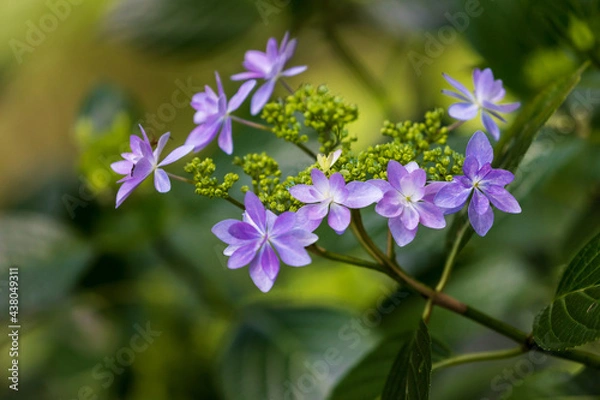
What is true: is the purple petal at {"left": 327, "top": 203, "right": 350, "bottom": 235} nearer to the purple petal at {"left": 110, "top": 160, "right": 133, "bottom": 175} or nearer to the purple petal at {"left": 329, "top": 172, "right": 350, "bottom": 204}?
the purple petal at {"left": 329, "top": 172, "right": 350, "bottom": 204}

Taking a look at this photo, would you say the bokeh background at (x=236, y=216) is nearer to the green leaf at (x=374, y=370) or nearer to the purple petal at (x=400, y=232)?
the green leaf at (x=374, y=370)

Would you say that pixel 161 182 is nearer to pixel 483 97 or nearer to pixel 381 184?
pixel 381 184

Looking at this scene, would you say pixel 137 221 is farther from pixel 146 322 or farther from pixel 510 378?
pixel 510 378

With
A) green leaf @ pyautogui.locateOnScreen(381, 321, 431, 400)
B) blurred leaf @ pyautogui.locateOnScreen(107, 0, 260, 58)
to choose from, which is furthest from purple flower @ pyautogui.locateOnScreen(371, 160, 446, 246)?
blurred leaf @ pyautogui.locateOnScreen(107, 0, 260, 58)

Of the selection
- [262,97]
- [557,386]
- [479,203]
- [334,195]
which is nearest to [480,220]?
[479,203]

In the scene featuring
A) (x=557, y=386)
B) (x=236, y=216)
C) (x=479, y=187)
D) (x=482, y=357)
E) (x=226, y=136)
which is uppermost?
(x=226, y=136)
